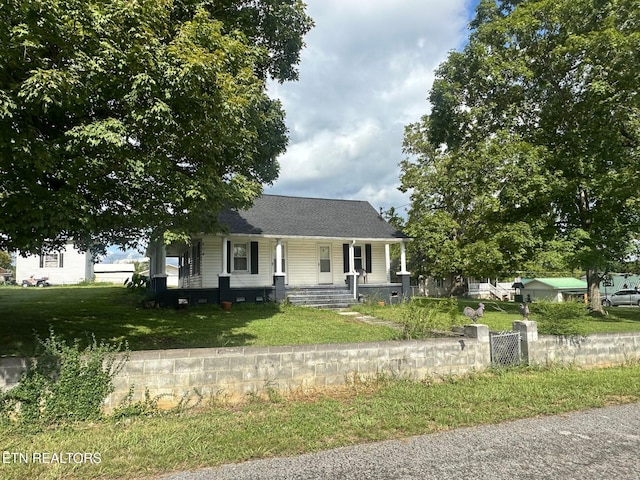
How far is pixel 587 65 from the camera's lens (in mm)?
13969

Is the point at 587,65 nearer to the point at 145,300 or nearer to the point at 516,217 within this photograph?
the point at 516,217

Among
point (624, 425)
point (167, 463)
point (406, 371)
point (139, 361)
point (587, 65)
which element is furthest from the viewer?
point (587, 65)

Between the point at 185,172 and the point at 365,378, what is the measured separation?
458 centimetres

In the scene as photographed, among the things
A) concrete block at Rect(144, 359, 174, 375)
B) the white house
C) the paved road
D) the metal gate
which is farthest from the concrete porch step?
the white house

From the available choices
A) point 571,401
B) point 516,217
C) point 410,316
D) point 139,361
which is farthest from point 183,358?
point 516,217

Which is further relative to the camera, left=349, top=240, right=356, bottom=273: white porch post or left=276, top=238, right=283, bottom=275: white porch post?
left=349, top=240, right=356, bottom=273: white porch post

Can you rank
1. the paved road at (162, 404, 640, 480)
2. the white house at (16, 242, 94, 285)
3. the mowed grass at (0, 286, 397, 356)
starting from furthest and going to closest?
the white house at (16, 242, 94, 285), the mowed grass at (0, 286, 397, 356), the paved road at (162, 404, 640, 480)

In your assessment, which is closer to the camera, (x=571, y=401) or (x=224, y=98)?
(x=571, y=401)

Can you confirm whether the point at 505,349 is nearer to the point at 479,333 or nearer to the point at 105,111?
the point at 479,333

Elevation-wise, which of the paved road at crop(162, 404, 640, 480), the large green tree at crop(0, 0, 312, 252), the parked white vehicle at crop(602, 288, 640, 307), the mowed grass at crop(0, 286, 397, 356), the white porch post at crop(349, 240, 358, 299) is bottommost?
the parked white vehicle at crop(602, 288, 640, 307)

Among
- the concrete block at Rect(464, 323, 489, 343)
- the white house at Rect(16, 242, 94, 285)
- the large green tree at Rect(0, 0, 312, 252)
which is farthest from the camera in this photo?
the white house at Rect(16, 242, 94, 285)

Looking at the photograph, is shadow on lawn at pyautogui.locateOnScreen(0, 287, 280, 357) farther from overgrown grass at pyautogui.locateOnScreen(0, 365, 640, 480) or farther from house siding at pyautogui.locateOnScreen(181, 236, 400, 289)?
overgrown grass at pyautogui.locateOnScreen(0, 365, 640, 480)

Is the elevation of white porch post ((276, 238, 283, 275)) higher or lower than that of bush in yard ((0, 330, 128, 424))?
higher

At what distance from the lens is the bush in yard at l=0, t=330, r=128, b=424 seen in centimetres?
421
